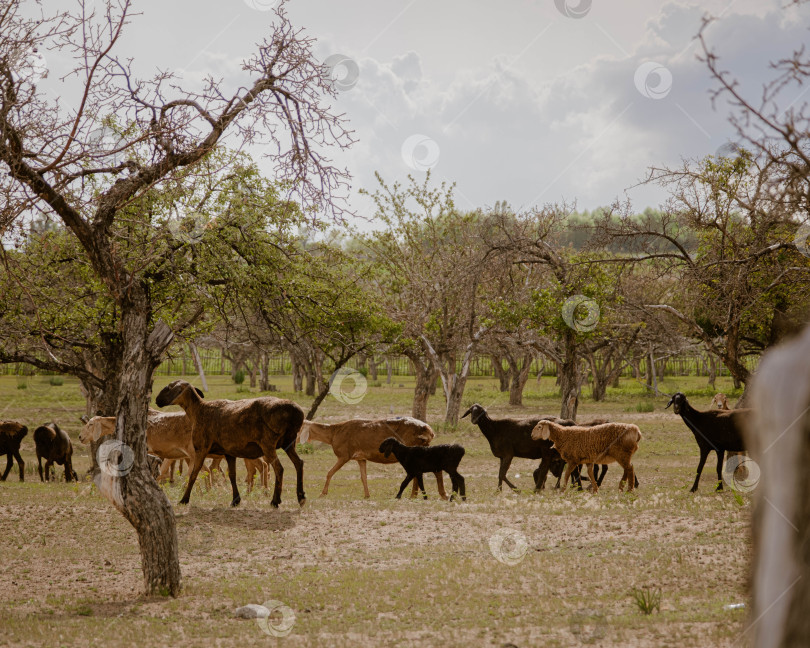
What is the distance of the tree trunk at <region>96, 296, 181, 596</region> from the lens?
27.8 feet

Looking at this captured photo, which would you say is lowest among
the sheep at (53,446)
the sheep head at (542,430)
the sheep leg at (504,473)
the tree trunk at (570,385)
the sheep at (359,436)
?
the sheep at (53,446)

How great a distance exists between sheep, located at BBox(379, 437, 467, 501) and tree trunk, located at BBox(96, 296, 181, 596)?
6439 mm

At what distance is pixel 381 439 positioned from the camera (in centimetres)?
1590

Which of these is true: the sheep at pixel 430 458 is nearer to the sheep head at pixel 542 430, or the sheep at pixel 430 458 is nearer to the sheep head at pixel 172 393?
the sheep head at pixel 542 430

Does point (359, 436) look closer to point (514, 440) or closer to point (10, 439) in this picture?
point (514, 440)

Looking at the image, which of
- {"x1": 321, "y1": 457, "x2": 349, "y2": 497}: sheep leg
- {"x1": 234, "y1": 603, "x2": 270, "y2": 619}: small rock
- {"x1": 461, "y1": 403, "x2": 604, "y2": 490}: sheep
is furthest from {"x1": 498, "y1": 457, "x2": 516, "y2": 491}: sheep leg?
{"x1": 234, "y1": 603, "x2": 270, "y2": 619}: small rock

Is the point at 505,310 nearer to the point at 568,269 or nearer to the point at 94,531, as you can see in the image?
the point at 568,269

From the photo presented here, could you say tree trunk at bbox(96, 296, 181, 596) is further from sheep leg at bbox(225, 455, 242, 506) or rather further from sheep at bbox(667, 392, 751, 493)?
sheep at bbox(667, 392, 751, 493)

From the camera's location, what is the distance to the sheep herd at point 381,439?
13.8m

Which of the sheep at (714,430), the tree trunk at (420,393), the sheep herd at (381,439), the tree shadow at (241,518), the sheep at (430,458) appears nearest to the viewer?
the tree shadow at (241,518)

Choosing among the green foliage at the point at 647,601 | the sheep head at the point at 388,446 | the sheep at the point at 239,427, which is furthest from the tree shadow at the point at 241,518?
the green foliage at the point at 647,601

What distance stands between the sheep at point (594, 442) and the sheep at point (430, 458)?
1.83m

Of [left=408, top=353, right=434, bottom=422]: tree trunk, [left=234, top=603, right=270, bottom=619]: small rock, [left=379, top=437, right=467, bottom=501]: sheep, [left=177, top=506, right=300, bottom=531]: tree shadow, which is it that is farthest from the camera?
[left=408, top=353, right=434, bottom=422]: tree trunk

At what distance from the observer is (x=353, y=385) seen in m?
59.1
